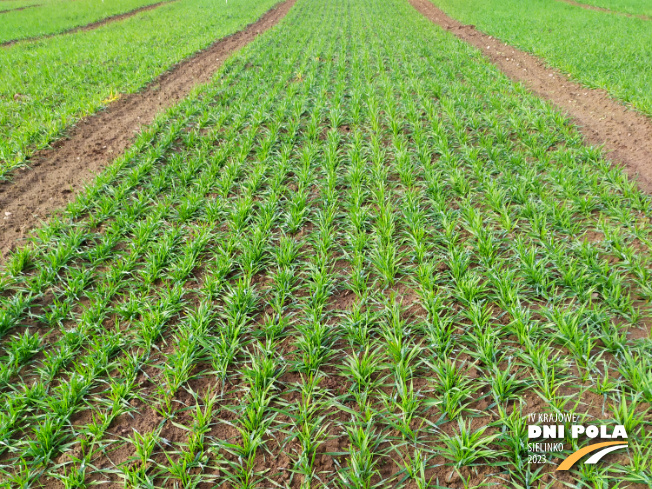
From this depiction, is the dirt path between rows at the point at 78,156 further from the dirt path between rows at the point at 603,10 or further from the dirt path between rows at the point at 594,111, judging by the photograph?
the dirt path between rows at the point at 603,10

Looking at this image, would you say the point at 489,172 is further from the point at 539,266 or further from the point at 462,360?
the point at 462,360

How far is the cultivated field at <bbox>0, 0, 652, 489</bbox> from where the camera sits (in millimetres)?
2307

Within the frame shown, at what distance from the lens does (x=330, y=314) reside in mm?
3340

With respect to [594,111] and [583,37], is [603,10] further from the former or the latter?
[594,111]

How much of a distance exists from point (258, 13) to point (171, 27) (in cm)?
572

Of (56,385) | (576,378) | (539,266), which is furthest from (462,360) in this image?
(56,385)

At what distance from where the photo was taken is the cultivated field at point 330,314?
231 centimetres

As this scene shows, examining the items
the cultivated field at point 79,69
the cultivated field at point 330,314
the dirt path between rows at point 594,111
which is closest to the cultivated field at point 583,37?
the dirt path between rows at point 594,111

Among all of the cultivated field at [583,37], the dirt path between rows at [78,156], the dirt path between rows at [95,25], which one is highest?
the dirt path between rows at [95,25]

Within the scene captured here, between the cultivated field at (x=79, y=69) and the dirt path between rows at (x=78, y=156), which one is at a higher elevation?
the cultivated field at (x=79, y=69)

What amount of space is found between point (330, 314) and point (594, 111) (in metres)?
7.11

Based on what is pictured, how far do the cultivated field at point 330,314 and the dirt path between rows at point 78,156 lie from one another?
30cm

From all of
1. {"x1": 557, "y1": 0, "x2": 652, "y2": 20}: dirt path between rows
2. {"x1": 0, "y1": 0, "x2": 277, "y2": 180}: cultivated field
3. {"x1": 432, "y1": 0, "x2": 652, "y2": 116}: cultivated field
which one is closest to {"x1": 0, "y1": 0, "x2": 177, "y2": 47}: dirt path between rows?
{"x1": 0, "y1": 0, "x2": 277, "y2": 180}: cultivated field

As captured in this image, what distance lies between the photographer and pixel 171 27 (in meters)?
16.1
